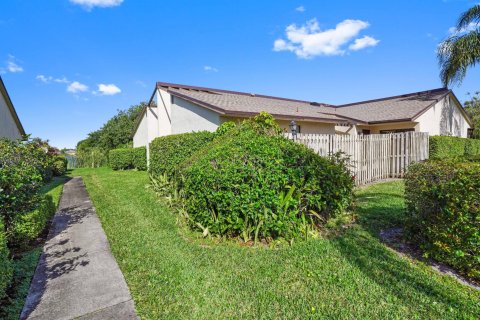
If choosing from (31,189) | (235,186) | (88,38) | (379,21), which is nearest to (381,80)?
(379,21)

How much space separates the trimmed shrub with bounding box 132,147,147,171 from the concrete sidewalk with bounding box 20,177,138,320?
42.6 feet

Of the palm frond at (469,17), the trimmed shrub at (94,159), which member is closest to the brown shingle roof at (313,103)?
the palm frond at (469,17)

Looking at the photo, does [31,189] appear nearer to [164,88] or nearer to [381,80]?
[164,88]

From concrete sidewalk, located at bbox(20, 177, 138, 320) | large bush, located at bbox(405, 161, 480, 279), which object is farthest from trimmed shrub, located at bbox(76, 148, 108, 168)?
large bush, located at bbox(405, 161, 480, 279)

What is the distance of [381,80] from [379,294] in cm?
1496

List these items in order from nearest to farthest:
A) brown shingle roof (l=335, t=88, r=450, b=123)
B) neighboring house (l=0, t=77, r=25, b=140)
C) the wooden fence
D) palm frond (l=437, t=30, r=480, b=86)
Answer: the wooden fence
neighboring house (l=0, t=77, r=25, b=140)
palm frond (l=437, t=30, r=480, b=86)
brown shingle roof (l=335, t=88, r=450, b=123)

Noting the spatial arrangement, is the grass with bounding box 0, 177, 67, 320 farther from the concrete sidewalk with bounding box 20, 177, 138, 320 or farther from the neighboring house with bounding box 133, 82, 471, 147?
the neighboring house with bounding box 133, 82, 471, 147

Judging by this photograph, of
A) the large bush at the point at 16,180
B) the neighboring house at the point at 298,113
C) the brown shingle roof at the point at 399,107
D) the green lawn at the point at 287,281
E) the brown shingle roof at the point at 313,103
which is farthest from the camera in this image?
the brown shingle roof at the point at 399,107

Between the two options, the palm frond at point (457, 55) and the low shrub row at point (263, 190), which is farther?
the palm frond at point (457, 55)

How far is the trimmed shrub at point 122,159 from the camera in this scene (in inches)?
781

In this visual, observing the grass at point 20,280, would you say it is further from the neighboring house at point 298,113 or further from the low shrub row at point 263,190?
the neighboring house at point 298,113

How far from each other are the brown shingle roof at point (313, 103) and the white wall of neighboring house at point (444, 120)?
624 mm

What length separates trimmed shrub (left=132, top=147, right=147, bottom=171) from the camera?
18.4 m

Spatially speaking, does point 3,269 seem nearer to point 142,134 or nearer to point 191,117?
point 191,117
